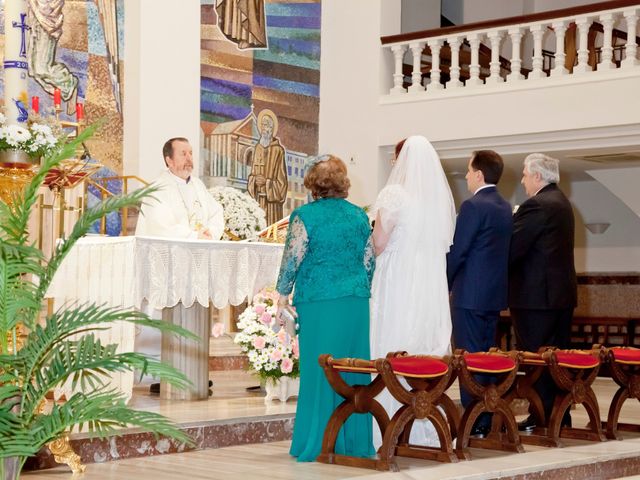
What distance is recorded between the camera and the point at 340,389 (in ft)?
17.7

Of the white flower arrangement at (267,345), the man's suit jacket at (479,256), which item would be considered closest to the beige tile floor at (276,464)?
the white flower arrangement at (267,345)

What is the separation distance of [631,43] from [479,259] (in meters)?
5.54

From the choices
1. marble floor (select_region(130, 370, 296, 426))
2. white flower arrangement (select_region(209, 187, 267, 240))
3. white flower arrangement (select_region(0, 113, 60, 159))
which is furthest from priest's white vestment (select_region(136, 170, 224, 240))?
white flower arrangement (select_region(0, 113, 60, 159))

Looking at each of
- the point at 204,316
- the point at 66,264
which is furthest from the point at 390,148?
the point at 66,264

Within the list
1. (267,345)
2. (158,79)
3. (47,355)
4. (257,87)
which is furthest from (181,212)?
(257,87)

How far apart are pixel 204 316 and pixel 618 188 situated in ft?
25.0

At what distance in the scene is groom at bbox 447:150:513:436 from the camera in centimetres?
617

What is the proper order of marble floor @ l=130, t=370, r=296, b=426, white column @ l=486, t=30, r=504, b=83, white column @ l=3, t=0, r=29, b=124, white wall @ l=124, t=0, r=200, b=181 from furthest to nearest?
white column @ l=486, t=30, r=504, b=83, white wall @ l=124, t=0, r=200, b=181, marble floor @ l=130, t=370, r=296, b=426, white column @ l=3, t=0, r=29, b=124

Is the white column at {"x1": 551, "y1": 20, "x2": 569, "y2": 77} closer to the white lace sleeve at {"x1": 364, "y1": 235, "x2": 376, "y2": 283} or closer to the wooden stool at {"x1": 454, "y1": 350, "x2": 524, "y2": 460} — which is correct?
the wooden stool at {"x1": 454, "y1": 350, "x2": 524, "y2": 460}

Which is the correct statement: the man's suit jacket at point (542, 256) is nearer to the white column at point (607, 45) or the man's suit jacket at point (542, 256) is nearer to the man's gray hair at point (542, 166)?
the man's gray hair at point (542, 166)

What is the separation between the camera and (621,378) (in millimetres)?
6684

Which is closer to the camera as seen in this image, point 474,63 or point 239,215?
point 239,215

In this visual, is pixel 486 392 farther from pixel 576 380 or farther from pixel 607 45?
pixel 607 45

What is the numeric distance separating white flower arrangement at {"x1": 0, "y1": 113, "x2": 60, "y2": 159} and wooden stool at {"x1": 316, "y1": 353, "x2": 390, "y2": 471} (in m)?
1.71
